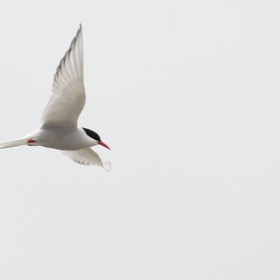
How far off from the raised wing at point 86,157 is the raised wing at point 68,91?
2649mm

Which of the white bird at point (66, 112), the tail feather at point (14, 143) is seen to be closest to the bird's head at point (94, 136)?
the white bird at point (66, 112)

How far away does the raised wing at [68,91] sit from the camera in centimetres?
1074

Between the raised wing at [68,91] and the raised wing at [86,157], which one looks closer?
the raised wing at [68,91]

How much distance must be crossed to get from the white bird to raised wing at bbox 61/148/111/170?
1880 millimetres

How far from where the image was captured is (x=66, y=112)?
460 inches

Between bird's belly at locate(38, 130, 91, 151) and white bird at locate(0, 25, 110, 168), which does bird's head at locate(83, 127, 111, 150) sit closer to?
white bird at locate(0, 25, 110, 168)

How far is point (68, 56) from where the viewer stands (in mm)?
10758

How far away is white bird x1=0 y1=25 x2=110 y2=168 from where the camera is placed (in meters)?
10.8

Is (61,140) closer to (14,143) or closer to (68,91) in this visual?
(14,143)

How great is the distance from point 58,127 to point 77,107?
53 cm

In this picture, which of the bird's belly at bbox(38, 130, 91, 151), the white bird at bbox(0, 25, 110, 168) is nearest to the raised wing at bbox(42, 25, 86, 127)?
the white bird at bbox(0, 25, 110, 168)

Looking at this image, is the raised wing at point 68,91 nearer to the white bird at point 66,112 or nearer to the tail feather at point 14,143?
the white bird at point 66,112

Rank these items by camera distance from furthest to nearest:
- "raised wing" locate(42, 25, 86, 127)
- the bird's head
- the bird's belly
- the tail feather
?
the bird's head → the bird's belly → the tail feather → "raised wing" locate(42, 25, 86, 127)

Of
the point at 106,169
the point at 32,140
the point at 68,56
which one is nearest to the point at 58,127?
the point at 32,140
